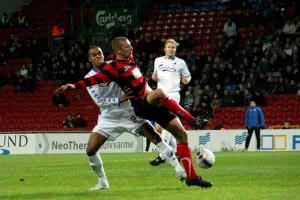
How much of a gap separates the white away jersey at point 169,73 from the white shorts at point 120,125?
4.96 meters

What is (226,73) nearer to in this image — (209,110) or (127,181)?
(209,110)

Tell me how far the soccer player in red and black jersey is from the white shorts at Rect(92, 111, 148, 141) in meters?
0.38

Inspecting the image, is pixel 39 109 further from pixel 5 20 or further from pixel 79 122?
pixel 5 20

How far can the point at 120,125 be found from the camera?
35.9 ft

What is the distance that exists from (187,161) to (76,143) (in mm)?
19376

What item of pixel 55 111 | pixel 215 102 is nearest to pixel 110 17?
pixel 55 111

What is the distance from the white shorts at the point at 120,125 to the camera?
10.9 metres

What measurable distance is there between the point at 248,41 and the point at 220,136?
6.23m

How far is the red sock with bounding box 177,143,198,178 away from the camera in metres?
10.2

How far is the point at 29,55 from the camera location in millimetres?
38906

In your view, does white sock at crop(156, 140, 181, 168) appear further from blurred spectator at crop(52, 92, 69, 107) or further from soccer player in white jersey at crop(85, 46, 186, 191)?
blurred spectator at crop(52, 92, 69, 107)

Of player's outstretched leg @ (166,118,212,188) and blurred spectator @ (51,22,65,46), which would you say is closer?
player's outstretched leg @ (166,118,212,188)

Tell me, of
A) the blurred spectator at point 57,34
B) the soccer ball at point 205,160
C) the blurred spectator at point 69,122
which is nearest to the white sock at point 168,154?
the soccer ball at point 205,160

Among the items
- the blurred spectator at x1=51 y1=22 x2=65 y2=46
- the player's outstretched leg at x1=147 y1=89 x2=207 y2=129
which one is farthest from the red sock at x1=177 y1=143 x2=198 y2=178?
the blurred spectator at x1=51 y1=22 x2=65 y2=46
